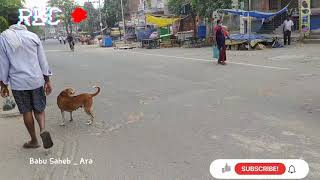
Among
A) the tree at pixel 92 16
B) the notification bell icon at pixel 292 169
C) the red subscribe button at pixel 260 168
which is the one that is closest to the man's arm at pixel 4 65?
the red subscribe button at pixel 260 168

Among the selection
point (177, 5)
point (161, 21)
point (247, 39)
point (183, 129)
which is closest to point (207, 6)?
point (177, 5)

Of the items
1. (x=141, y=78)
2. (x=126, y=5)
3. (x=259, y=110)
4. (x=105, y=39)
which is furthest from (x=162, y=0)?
(x=259, y=110)

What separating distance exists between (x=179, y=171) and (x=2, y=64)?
8.73ft

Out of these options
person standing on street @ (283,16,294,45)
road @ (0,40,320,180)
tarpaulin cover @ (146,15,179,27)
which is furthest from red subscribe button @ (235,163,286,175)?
tarpaulin cover @ (146,15,179,27)

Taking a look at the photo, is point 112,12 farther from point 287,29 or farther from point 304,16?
point 287,29

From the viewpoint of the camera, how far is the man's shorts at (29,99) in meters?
6.07

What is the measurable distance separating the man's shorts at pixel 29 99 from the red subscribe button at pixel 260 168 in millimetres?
2712

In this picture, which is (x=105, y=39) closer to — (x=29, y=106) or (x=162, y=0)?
(x=162, y=0)

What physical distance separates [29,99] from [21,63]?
1.59 feet

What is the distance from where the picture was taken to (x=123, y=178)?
200 inches

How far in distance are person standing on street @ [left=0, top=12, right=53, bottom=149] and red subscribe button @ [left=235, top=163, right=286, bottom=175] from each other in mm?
2468

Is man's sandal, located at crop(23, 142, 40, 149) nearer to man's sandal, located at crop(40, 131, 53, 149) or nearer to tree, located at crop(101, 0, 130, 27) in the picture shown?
man's sandal, located at crop(40, 131, 53, 149)

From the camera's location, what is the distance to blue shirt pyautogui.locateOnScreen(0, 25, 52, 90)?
5.98 meters

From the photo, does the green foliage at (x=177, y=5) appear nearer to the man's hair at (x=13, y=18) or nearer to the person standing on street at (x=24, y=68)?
the man's hair at (x=13, y=18)
